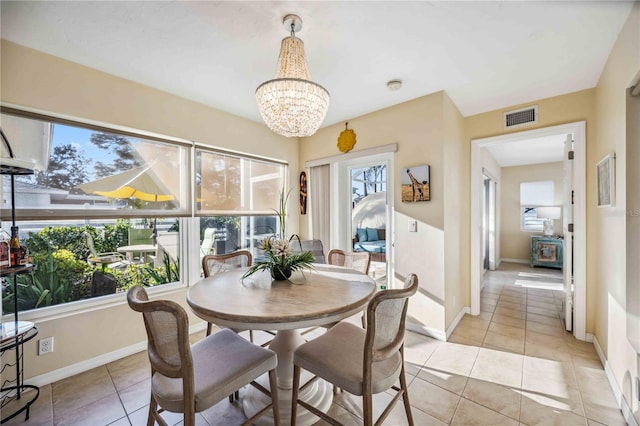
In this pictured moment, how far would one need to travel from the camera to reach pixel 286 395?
69.4 inches

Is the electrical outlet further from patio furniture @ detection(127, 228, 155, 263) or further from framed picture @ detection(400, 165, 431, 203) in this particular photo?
framed picture @ detection(400, 165, 431, 203)

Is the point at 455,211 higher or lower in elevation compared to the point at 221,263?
higher

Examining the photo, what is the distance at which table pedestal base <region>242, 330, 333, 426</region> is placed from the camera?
167cm

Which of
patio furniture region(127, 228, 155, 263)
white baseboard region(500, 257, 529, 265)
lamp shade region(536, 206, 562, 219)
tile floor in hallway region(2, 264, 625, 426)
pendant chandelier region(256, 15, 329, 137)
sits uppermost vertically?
pendant chandelier region(256, 15, 329, 137)

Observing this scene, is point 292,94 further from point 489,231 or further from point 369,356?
point 489,231

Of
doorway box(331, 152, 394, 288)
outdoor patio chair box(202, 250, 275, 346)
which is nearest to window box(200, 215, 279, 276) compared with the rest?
outdoor patio chair box(202, 250, 275, 346)

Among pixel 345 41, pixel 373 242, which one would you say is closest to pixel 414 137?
pixel 345 41

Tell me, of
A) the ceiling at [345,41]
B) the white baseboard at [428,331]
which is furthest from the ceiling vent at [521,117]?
the white baseboard at [428,331]

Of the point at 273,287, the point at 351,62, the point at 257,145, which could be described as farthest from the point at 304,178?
the point at 273,287

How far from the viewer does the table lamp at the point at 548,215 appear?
5.92m

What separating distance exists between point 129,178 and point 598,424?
12.9 feet

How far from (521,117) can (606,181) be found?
1195mm

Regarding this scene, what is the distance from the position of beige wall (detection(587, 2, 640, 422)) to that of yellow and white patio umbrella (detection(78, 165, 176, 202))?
369 centimetres

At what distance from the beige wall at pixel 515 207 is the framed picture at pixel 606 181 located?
15.4ft
